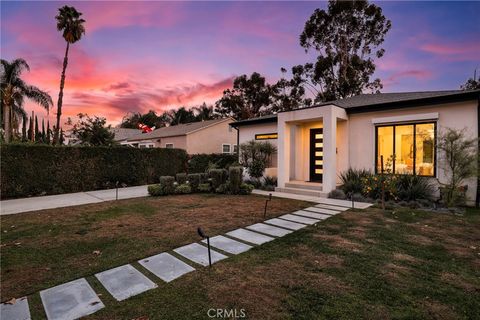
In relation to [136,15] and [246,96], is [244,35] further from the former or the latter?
[246,96]

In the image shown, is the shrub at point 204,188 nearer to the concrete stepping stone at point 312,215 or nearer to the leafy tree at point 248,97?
the concrete stepping stone at point 312,215

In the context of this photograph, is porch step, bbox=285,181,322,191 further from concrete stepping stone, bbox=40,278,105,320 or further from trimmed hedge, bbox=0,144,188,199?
concrete stepping stone, bbox=40,278,105,320

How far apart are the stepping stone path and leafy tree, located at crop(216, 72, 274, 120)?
27.1m

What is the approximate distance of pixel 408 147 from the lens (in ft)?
28.3

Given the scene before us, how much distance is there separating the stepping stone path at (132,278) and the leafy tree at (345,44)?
67.2 ft

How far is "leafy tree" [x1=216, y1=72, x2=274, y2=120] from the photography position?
30641 millimetres

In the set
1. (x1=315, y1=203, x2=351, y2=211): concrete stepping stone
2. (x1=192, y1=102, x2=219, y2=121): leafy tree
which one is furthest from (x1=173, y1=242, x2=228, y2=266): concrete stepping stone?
(x1=192, y1=102, x2=219, y2=121): leafy tree

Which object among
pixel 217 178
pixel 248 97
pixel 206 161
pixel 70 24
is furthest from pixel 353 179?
pixel 248 97

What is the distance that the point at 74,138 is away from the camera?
15227mm

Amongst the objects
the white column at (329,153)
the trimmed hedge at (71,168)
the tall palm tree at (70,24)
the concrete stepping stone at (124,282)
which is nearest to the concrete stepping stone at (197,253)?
the concrete stepping stone at (124,282)

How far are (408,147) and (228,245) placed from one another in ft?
26.1

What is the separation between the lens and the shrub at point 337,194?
850cm

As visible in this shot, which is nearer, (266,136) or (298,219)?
(298,219)

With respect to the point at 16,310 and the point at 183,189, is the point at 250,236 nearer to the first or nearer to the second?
the point at 16,310
